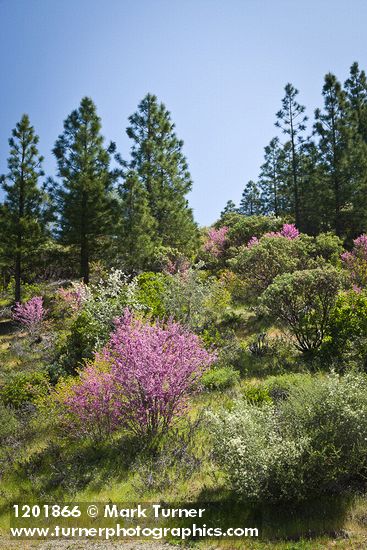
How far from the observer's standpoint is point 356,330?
1150 cm

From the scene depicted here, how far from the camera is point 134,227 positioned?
25.4m

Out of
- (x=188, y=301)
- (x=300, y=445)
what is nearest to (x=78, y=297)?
(x=188, y=301)

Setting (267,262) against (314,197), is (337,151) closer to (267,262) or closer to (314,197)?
(314,197)

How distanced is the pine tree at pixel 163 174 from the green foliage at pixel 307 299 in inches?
648

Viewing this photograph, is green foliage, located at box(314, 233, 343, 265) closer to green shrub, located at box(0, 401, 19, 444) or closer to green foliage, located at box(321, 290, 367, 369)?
green foliage, located at box(321, 290, 367, 369)

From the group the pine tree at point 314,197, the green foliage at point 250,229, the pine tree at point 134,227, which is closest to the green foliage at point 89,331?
the pine tree at point 134,227

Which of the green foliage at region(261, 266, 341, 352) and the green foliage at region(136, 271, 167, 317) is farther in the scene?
the green foliage at region(136, 271, 167, 317)

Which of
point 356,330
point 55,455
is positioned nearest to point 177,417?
point 55,455

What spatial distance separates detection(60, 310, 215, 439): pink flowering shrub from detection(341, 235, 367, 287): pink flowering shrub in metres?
10.2

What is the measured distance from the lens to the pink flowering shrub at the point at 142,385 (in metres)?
8.74

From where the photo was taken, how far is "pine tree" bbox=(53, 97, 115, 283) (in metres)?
26.2

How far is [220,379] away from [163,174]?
23.5m

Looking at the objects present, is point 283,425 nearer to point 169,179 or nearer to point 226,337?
point 226,337

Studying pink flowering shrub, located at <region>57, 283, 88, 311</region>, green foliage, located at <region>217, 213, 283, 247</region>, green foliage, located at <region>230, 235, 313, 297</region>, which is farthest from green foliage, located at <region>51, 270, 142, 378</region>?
green foliage, located at <region>217, 213, 283, 247</region>
